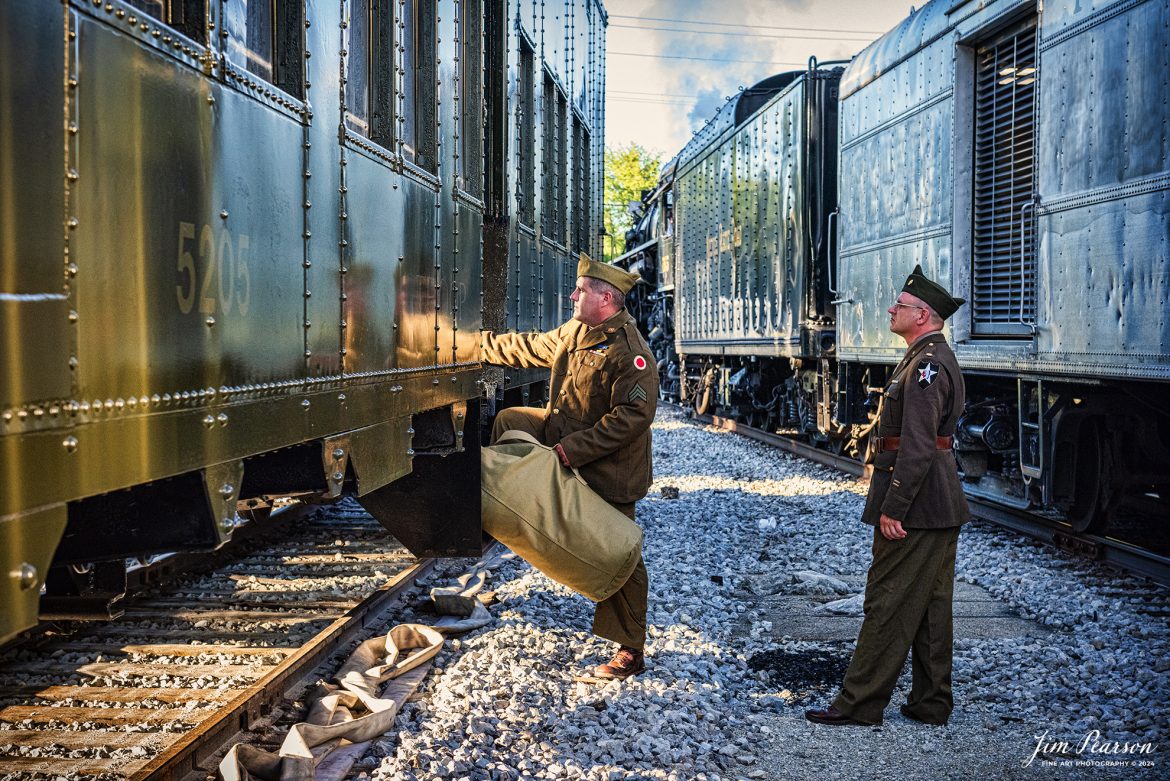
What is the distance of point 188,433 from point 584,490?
2.52 meters

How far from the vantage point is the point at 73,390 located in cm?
195

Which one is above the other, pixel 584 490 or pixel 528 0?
pixel 528 0

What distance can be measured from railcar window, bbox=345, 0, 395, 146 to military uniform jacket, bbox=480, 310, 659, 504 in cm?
142

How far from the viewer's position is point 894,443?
4441 millimetres

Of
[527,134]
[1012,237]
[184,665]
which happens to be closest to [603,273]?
[184,665]

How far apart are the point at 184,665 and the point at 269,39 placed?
2822mm

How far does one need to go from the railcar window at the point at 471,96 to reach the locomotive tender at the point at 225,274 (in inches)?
→ 0.8

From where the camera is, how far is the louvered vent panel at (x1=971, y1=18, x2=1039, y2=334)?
7.61 metres

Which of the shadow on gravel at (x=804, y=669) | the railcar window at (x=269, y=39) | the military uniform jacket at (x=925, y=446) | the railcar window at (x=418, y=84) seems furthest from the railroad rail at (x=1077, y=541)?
the railcar window at (x=269, y=39)

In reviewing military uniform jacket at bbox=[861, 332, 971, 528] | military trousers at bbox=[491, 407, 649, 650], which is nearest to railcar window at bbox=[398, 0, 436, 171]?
military trousers at bbox=[491, 407, 649, 650]

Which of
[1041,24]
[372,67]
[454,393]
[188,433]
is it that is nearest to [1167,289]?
[1041,24]

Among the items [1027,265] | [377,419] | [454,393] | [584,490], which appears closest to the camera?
[377,419]

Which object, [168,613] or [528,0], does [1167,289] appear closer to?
[528,0]

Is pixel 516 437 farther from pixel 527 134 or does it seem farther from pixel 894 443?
pixel 527 134
